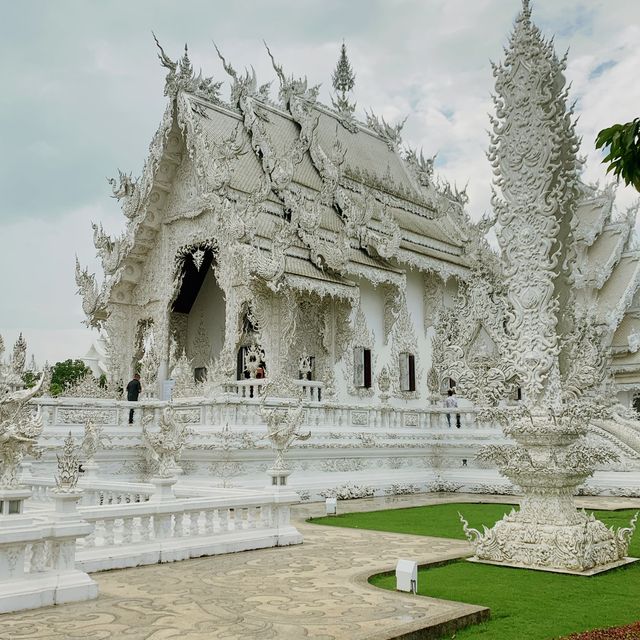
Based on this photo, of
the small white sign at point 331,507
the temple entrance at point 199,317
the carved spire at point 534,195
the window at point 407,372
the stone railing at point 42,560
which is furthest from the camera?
the window at point 407,372

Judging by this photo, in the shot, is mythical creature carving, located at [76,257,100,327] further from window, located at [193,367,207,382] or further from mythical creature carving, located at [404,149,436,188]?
mythical creature carving, located at [404,149,436,188]

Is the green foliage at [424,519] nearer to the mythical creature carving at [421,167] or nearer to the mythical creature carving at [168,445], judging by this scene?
the mythical creature carving at [168,445]

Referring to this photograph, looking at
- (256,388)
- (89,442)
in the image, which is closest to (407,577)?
(89,442)

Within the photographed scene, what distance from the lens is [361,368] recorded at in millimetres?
15188

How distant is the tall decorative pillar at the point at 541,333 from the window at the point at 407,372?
965cm

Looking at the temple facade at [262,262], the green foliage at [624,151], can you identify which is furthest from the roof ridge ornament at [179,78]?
the green foliage at [624,151]

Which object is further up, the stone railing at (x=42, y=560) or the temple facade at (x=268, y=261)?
the temple facade at (x=268, y=261)

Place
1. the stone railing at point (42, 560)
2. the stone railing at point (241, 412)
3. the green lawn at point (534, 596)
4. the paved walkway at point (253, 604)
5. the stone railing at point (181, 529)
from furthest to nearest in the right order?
the stone railing at point (241, 412) < the stone railing at point (181, 529) < the stone railing at point (42, 560) < the green lawn at point (534, 596) < the paved walkway at point (253, 604)

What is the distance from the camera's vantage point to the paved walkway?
388 cm

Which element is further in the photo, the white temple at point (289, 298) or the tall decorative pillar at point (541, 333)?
the white temple at point (289, 298)

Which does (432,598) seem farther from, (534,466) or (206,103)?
(206,103)

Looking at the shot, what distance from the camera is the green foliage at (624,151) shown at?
2.89 m

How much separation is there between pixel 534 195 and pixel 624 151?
3.45m

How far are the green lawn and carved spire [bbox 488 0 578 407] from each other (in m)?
1.36
